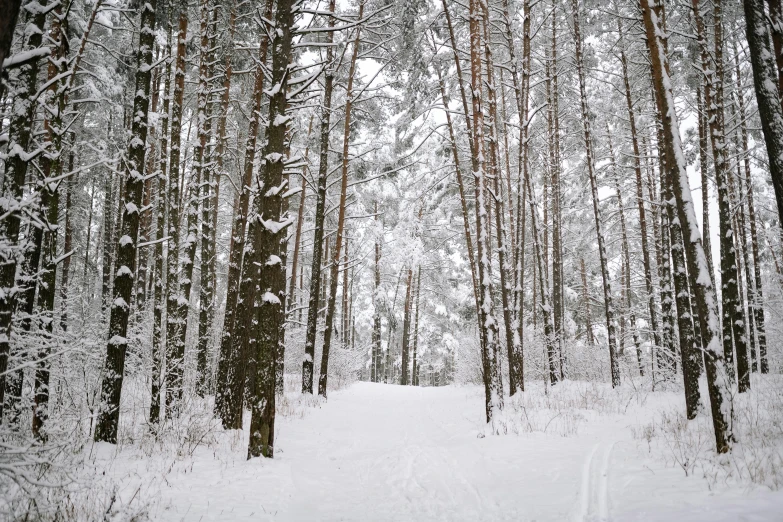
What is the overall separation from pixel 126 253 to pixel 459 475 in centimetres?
622

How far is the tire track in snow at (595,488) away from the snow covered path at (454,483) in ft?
0.04

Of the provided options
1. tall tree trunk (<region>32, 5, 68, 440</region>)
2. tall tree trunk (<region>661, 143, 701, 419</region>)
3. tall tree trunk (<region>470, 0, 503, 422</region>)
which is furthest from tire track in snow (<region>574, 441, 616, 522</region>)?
tall tree trunk (<region>32, 5, 68, 440</region>)

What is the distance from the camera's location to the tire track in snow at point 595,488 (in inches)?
160

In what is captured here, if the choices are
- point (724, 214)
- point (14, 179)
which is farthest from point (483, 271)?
point (14, 179)

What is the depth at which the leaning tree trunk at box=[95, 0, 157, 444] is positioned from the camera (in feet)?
20.4

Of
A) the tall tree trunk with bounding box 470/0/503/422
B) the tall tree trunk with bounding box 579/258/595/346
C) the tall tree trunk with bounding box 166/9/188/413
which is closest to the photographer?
the tall tree trunk with bounding box 166/9/188/413

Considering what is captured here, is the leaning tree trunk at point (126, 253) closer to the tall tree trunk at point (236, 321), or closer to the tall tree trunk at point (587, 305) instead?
the tall tree trunk at point (236, 321)

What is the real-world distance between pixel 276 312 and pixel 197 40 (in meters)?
11.7

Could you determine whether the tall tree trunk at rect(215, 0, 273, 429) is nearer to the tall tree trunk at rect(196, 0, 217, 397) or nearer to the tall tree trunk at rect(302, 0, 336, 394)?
the tall tree trunk at rect(196, 0, 217, 397)

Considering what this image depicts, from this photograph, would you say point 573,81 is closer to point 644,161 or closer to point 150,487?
point 644,161

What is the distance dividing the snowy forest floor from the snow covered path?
19 millimetres

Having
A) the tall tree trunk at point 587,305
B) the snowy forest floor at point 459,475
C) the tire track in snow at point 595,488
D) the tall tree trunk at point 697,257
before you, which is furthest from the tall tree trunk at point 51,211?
the tall tree trunk at point 587,305

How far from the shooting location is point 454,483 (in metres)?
5.54

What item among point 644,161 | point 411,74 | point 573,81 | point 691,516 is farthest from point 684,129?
point 691,516
